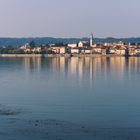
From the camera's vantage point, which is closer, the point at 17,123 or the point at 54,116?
the point at 17,123

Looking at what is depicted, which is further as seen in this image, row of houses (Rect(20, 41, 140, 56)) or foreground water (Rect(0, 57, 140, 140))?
row of houses (Rect(20, 41, 140, 56))

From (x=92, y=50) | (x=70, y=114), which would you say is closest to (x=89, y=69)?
(x=70, y=114)

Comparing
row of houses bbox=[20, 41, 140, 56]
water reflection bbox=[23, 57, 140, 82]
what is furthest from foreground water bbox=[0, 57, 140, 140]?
row of houses bbox=[20, 41, 140, 56]

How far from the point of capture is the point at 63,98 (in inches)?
604

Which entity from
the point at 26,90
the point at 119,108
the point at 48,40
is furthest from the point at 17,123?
the point at 48,40

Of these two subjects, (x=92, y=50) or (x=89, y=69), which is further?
(x=92, y=50)

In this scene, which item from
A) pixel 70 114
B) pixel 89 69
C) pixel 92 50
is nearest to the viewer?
pixel 70 114

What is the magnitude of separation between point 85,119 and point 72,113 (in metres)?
0.90

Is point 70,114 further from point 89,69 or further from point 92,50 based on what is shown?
point 92,50

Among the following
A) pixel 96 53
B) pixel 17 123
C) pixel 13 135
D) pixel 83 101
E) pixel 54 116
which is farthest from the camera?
pixel 96 53

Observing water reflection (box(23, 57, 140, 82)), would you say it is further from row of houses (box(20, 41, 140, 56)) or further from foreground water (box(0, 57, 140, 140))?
row of houses (box(20, 41, 140, 56))

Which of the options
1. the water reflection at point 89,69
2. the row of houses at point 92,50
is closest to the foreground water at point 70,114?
the water reflection at point 89,69

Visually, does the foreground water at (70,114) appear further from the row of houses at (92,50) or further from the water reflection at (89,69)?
the row of houses at (92,50)

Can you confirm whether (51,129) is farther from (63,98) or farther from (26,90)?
(26,90)
